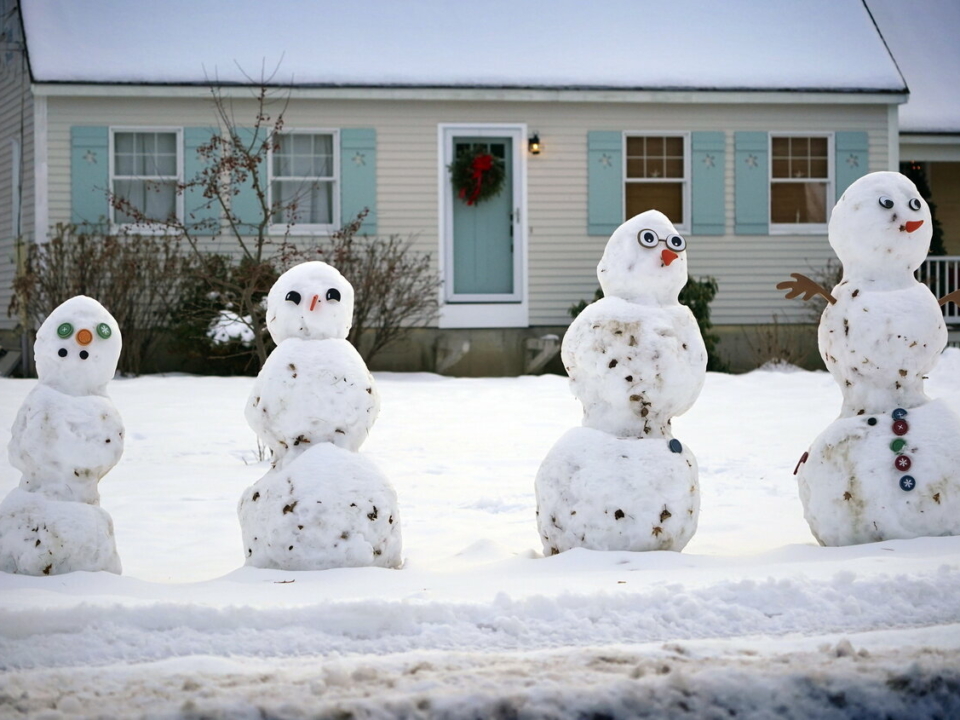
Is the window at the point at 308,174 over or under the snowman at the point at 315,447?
over

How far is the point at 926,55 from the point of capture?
18.0 m

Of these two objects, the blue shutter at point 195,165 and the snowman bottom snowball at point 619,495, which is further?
the blue shutter at point 195,165

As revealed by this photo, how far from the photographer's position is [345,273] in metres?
13.3

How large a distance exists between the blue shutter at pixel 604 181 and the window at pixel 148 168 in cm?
526

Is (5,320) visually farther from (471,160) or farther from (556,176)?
(556,176)

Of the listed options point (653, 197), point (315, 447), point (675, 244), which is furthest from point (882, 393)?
point (653, 197)

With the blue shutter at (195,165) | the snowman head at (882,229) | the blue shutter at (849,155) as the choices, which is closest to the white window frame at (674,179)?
the blue shutter at (849,155)

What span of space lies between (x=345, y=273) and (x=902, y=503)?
9.82m

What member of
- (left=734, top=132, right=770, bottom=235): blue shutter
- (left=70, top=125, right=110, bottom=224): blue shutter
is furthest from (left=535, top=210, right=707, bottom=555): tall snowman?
(left=70, top=125, right=110, bottom=224): blue shutter

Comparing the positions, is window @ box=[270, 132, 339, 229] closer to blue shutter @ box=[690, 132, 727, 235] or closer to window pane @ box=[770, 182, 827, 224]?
blue shutter @ box=[690, 132, 727, 235]

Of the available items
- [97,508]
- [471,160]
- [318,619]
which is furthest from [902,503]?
[471,160]

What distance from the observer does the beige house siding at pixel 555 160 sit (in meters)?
14.0

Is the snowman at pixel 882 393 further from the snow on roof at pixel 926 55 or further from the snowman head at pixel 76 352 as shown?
the snow on roof at pixel 926 55

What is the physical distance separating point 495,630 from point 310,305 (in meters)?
1.59
